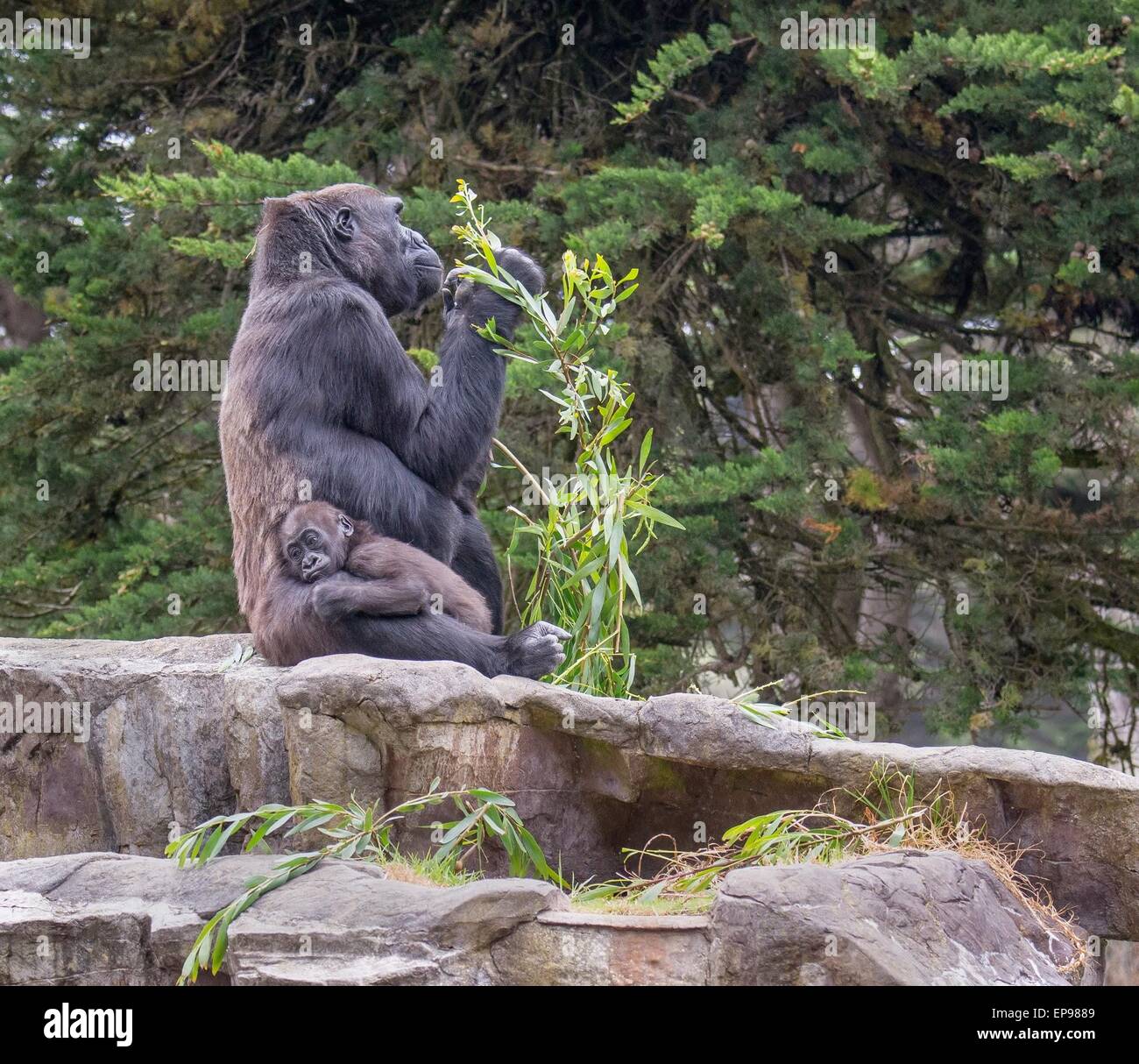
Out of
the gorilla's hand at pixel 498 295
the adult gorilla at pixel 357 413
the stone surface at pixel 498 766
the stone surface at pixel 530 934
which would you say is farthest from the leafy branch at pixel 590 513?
the stone surface at pixel 530 934

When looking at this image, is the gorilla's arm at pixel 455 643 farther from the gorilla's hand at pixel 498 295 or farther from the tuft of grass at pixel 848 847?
the gorilla's hand at pixel 498 295

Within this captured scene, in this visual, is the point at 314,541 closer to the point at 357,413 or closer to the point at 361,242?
the point at 357,413

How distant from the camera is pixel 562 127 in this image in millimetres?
10148

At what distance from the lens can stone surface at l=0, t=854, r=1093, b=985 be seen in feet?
11.9

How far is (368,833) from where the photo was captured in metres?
4.39

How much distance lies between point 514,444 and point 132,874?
190 inches

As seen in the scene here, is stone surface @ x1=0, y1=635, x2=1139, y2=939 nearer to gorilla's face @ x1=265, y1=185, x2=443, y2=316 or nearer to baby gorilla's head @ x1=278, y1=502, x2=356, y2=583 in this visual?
baby gorilla's head @ x1=278, y1=502, x2=356, y2=583

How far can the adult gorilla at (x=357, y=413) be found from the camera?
530 centimetres

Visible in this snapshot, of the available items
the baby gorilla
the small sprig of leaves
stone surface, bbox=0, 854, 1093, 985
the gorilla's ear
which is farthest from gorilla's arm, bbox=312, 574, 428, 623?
the gorilla's ear

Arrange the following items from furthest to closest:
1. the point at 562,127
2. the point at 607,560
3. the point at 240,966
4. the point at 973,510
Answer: the point at 562,127 < the point at 973,510 < the point at 607,560 < the point at 240,966

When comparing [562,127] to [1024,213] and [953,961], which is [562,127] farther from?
[953,961]

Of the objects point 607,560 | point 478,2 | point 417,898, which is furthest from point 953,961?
point 478,2

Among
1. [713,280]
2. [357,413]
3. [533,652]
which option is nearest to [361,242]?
[357,413]

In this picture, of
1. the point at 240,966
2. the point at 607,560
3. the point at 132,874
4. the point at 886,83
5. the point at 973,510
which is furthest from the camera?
the point at 973,510
